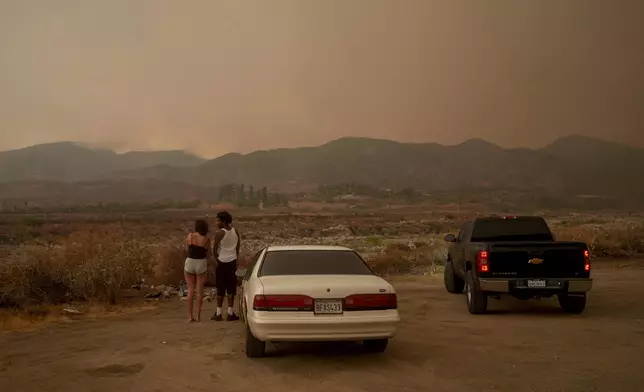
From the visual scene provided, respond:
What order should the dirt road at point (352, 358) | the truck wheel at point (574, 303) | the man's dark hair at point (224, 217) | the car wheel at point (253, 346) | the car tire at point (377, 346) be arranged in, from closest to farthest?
the dirt road at point (352, 358), the car wheel at point (253, 346), the car tire at point (377, 346), the man's dark hair at point (224, 217), the truck wheel at point (574, 303)

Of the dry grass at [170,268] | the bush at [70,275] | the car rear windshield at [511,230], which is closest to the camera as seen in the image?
the car rear windshield at [511,230]

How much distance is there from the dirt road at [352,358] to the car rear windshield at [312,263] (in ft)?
3.71

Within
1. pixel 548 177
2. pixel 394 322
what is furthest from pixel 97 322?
pixel 548 177

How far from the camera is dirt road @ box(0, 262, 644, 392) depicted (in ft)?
25.2

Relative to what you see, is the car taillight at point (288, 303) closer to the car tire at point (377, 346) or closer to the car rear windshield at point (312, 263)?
the car rear windshield at point (312, 263)

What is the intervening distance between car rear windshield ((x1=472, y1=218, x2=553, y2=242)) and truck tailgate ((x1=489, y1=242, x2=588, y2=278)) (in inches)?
88.1

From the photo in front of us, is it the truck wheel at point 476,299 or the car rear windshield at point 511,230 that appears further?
the car rear windshield at point 511,230

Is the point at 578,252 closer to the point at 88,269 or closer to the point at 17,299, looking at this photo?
the point at 88,269

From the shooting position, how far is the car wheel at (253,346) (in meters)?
8.81

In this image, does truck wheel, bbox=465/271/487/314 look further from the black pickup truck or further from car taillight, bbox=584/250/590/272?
car taillight, bbox=584/250/590/272

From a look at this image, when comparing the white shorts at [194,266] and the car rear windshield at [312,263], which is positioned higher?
the car rear windshield at [312,263]

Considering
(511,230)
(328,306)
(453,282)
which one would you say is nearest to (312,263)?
(328,306)

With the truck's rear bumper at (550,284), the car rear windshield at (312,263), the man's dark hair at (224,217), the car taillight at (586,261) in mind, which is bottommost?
the truck's rear bumper at (550,284)

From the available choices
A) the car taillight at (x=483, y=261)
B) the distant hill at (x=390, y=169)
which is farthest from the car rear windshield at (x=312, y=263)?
the distant hill at (x=390, y=169)
